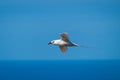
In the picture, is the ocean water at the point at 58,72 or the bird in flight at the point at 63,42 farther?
the ocean water at the point at 58,72

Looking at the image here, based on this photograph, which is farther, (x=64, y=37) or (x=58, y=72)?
(x=58, y=72)

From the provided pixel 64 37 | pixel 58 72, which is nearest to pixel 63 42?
pixel 64 37

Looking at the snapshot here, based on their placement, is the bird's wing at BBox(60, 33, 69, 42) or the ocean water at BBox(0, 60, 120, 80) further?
the ocean water at BBox(0, 60, 120, 80)

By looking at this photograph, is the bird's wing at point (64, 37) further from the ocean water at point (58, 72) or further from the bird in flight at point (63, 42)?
the ocean water at point (58, 72)

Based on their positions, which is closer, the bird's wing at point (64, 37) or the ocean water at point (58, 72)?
the bird's wing at point (64, 37)

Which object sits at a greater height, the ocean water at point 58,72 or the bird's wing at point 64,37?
the ocean water at point 58,72

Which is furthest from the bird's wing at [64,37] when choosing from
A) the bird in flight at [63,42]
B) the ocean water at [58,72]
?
the ocean water at [58,72]

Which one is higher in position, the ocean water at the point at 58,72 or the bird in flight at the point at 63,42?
the ocean water at the point at 58,72

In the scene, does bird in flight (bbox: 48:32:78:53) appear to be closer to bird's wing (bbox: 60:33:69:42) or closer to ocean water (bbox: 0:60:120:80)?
bird's wing (bbox: 60:33:69:42)

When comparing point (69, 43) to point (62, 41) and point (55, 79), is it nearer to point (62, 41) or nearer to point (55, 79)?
point (62, 41)

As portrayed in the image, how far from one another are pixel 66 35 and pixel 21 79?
3291 millimetres

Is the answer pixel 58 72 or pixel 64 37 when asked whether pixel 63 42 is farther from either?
pixel 58 72


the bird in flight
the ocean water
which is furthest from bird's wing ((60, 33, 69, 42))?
the ocean water

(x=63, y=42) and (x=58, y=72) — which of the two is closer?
(x=63, y=42)
